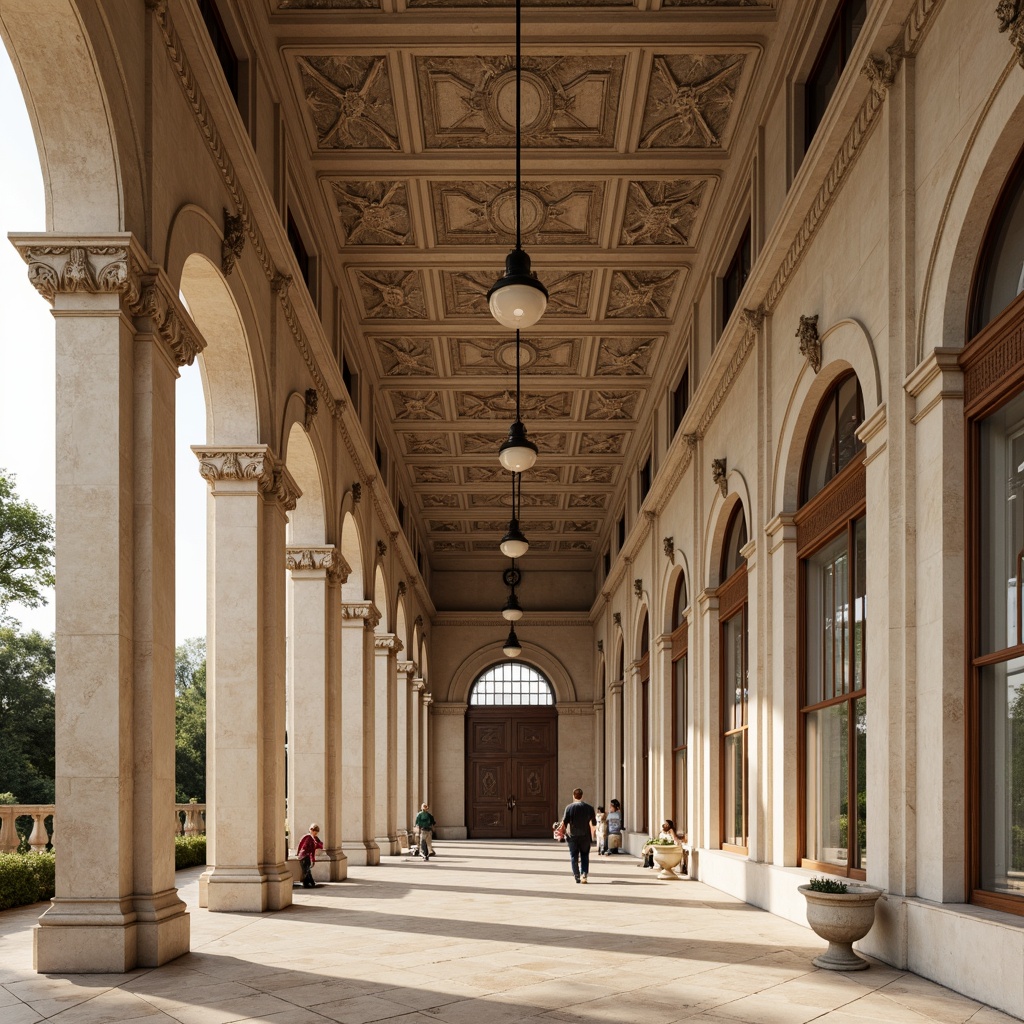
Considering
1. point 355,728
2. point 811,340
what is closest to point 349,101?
point 811,340

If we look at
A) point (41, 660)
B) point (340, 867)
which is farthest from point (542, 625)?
point (340, 867)

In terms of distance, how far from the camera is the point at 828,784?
43.0 ft

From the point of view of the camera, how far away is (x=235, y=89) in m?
13.1

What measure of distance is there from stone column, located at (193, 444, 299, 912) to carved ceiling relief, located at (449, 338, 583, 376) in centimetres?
964

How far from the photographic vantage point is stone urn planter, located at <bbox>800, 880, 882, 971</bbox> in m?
9.58

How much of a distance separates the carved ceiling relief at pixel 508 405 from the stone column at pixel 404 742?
9.32 m

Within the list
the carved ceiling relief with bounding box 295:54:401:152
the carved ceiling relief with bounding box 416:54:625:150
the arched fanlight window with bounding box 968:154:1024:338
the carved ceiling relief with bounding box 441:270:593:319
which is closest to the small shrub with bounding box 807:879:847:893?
the arched fanlight window with bounding box 968:154:1024:338

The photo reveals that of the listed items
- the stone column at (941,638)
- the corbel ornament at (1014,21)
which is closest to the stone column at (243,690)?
the stone column at (941,638)

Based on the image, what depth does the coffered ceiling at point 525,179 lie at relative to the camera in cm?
1372

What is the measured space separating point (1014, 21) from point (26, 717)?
44204mm

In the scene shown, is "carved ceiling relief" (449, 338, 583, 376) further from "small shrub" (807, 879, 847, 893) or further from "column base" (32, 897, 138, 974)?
"column base" (32, 897, 138, 974)

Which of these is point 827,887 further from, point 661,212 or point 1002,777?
point 661,212

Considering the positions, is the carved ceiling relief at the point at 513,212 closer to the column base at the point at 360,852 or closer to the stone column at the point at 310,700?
the stone column at the point at 310,700

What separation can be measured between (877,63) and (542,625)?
34.9 metres
